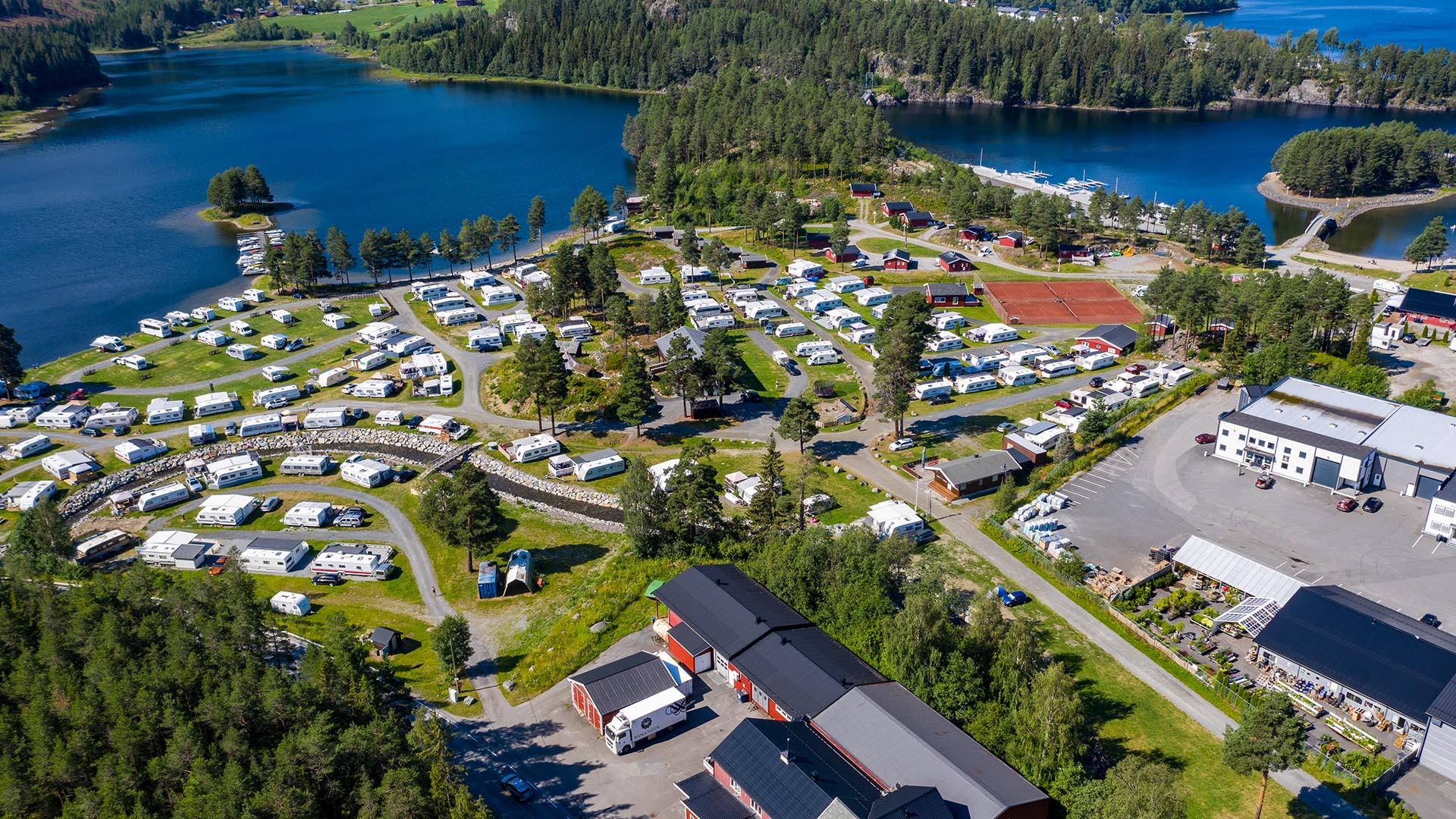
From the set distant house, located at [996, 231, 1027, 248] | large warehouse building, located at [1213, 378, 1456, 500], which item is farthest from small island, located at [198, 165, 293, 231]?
large warehouse building, located at [1213, 378, 1456, 500]

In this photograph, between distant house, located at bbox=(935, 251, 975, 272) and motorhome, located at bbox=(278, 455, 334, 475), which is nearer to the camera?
motorhome, located at bbox=(278, 455, 334, 475)

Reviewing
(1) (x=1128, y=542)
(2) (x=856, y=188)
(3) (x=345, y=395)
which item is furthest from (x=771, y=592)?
(2) (x=856, y=188)

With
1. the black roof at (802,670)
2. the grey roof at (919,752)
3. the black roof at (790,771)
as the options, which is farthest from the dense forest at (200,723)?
the grey roof at (919,752)

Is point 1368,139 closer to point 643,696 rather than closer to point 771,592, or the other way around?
point 771,592

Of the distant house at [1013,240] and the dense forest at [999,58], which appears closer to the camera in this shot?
the distant house at [1013,240]

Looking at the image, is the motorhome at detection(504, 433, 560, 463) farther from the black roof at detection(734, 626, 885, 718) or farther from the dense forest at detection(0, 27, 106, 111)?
the dense forest at detection(0, 27, 106, 111)

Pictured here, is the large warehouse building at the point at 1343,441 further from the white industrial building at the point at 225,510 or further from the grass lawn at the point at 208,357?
the grass lawn at the point at 208,357
